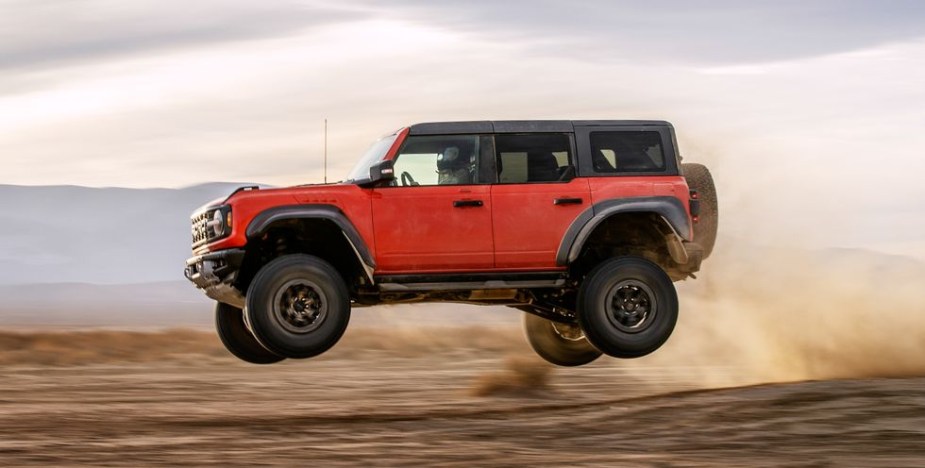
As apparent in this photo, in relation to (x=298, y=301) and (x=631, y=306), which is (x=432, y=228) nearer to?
(x=298, y=301)

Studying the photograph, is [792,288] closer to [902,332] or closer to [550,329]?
[902,332]

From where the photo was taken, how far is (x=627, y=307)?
13.0 meters

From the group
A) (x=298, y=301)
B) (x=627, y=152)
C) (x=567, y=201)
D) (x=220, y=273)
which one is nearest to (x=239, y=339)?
(x=220, y=273)

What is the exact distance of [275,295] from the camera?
1227 cm

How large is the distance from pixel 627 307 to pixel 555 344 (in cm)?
268

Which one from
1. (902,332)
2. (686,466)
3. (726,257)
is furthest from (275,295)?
(902,332)

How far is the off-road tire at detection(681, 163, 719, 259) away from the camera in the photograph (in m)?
13.8

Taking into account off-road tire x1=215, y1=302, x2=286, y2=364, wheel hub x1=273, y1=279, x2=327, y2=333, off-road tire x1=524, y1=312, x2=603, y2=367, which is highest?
wheel hub x1=273, y1=279, x2=327, y2=333

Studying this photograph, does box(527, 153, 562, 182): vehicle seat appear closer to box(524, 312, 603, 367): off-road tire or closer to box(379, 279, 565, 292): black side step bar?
box(379, 279, 565, 292): black side step bar

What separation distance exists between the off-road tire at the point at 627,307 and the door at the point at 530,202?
566 millimetres

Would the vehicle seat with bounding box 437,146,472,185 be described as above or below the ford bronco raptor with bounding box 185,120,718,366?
above

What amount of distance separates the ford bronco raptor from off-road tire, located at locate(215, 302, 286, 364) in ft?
2.73

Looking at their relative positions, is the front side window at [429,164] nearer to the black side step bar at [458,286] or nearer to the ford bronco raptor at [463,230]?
the ford bronco raptor at [463,230]

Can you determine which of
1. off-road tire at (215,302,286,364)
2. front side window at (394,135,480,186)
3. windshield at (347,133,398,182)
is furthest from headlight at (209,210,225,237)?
off-road tire at (215,302,286,364)
